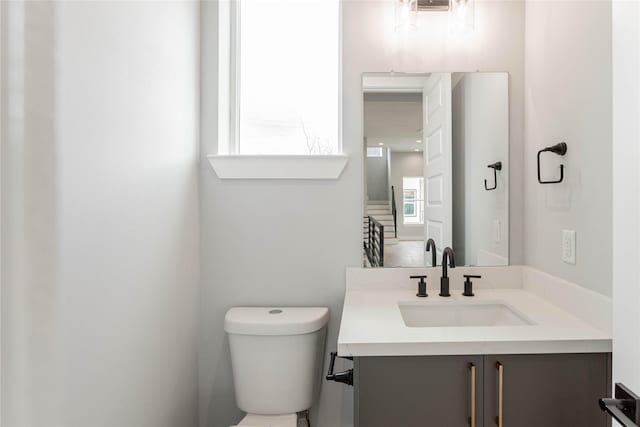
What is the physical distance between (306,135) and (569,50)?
3.52 ft

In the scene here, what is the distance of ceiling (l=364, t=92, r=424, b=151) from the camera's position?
168cm

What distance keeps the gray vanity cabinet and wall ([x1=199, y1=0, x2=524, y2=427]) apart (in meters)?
0.63

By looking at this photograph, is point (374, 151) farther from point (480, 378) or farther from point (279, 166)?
point (480, 378)

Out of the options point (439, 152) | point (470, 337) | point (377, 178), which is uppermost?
point (439, 152)

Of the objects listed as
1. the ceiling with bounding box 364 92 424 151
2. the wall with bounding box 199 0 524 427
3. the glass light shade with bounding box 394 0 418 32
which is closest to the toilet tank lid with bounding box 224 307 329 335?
the wall with bounding box 199 0 524 427

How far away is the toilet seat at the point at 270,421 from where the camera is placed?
4.75ft

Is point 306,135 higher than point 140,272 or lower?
higher

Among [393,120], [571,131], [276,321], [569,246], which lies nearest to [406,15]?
[393,120]

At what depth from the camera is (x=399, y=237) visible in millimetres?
1694

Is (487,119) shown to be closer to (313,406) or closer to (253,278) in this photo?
(253,278)

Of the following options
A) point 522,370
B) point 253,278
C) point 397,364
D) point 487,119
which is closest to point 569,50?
point 487,119

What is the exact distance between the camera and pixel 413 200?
1720mm

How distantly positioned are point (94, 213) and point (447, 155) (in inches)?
53.4

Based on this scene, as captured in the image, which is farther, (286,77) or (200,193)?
(286,77)
